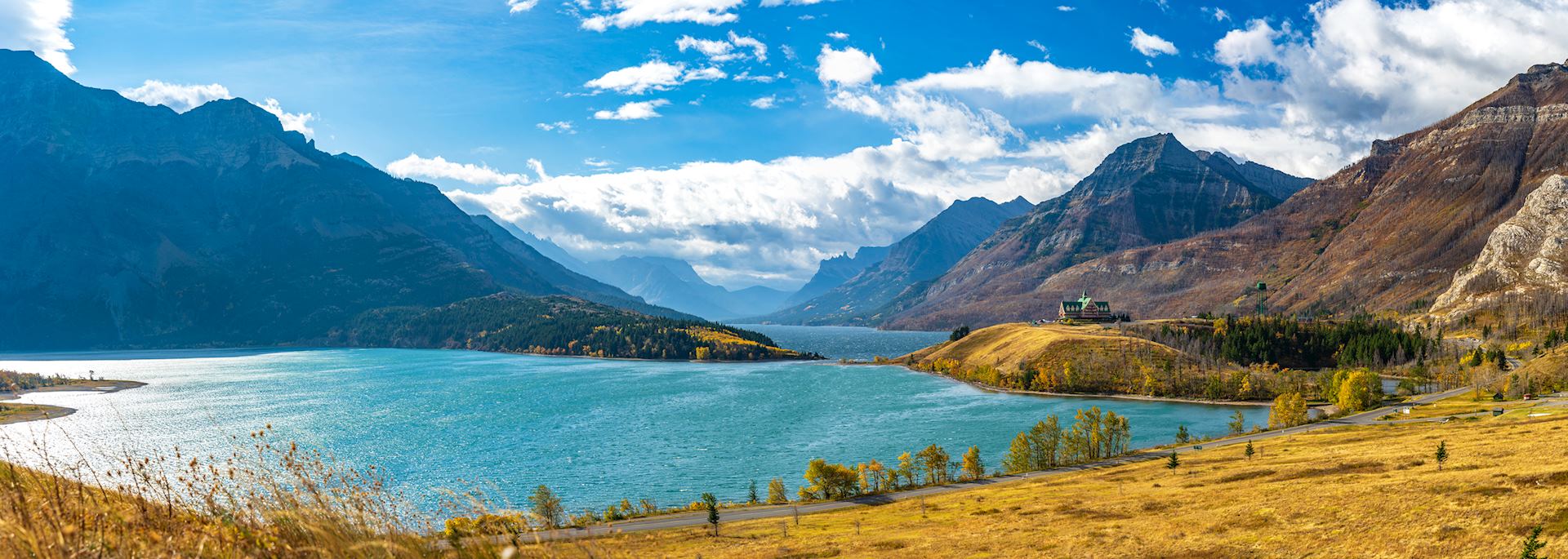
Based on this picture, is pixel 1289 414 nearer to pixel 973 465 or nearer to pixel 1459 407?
pixel 1459 407

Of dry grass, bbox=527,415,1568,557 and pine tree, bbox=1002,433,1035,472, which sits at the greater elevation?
dry grass, bbox=527,415,1568,557

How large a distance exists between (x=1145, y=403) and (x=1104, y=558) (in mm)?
172122

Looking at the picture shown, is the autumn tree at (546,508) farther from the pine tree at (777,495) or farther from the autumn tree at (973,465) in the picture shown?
the autumn tree at (973,465)

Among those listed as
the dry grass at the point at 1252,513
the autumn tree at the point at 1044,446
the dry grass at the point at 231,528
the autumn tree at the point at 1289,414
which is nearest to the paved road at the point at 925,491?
A: the autumn tree at the point at 1289,414

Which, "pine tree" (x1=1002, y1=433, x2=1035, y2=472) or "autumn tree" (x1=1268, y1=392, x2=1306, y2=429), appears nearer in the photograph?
"pine tree" (x1=1002, y1=433, x2=1035, y2=472)

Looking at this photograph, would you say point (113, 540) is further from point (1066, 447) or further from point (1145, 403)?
point (1145, 403)

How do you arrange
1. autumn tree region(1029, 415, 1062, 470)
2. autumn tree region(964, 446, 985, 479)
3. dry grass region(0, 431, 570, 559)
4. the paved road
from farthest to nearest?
autumn tree region(1029, 415, 1062, 470) < autumn tree region(964, 446, 985, 479) < the paved road < dry grass region(0, 431, 570, 559)

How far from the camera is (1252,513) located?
49.2 meters

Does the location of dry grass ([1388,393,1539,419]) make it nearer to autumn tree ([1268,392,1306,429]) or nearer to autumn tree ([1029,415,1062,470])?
autumn tree ([1268,392,1306,429])

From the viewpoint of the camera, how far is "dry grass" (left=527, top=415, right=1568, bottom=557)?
126ft

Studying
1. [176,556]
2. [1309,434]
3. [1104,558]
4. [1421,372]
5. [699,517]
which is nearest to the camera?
[176,556]

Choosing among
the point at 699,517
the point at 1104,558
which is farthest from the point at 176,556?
the point at 699,517

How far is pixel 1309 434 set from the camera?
11756 cm

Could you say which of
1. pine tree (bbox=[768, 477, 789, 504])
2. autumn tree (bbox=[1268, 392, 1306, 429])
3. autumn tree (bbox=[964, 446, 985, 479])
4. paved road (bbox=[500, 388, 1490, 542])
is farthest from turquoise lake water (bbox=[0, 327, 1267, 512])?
paved road (bbox=[500, 388, 1490, 542])
